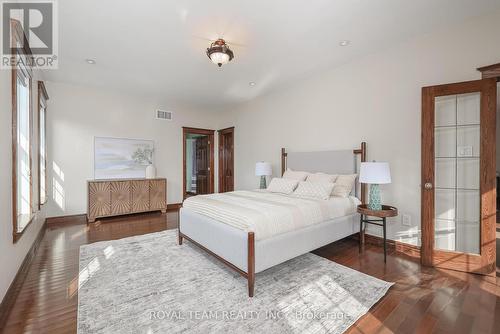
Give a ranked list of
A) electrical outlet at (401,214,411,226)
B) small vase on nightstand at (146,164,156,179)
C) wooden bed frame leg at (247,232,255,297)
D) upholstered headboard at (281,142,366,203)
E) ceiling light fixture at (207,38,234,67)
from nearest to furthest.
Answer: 1. wooden bed frame leg at (247,232,255,297)
2. ceiling light fixture at (207,38,234,67)
3. electrical outlet at (401,214,411,226)
4. upholstered headboard at (281,142,366,203)
5. small vase on nightstand at (146,164,156,179)

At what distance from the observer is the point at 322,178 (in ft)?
11.7

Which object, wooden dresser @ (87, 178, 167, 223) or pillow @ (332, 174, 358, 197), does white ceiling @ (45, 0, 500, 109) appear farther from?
wooden dresser @ (87, 178, 167, 223)

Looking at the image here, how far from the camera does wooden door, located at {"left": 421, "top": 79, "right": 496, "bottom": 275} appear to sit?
2379mm

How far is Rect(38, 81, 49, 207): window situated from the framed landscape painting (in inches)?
32.5

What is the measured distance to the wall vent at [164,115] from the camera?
18.6ft

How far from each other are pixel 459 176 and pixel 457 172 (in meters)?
0.05

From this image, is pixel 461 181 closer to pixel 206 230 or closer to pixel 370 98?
pixel 370 98

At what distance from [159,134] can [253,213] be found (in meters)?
4.39

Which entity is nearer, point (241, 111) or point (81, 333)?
point (81, 333)

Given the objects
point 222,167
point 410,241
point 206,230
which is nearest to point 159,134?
point 222,167

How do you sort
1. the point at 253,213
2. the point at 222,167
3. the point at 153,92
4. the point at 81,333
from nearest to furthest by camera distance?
the point at 81,333, the point at 253,213, the point at 153,92, the point at 222,167

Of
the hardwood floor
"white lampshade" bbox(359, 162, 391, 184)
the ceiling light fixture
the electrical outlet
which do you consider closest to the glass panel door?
the electrical outlet

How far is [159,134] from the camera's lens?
5695mm

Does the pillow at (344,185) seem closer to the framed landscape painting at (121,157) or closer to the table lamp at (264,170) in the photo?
the table lamp at (264,170)
